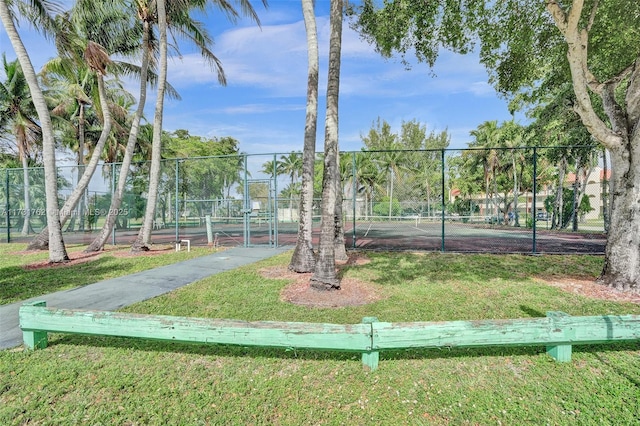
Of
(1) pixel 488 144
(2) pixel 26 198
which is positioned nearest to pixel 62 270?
(2) pixel 26 198

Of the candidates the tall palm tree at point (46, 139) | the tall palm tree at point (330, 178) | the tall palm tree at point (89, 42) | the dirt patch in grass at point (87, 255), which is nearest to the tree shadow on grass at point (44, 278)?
the dirt patch in grass at point (87, 255)

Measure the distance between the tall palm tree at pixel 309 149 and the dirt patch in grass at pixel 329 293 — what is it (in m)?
0.43

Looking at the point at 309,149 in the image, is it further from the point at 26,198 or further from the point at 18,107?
the point at 18,107

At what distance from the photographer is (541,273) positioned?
6.87 meters

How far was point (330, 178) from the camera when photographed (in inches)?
222

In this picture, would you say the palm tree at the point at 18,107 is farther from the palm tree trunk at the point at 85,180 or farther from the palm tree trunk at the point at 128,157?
the palm tree trunk at the point at 128,157

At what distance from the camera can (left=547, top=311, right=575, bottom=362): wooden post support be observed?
296cm

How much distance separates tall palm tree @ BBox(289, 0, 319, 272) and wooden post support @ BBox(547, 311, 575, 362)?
14.5 feet

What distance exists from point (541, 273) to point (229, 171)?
20405 mm

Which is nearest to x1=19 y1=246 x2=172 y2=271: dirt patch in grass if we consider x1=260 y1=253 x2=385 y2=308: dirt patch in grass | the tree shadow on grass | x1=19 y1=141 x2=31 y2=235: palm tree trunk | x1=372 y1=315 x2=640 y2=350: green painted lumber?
the tree shadow on grass

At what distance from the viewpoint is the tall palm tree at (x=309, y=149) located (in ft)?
21.6

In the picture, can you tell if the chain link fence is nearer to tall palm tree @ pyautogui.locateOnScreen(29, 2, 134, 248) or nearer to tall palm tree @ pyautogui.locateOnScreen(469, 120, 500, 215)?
tall palm tree @ pyautogui.locateOnScreen(469, 120, 500, 215)

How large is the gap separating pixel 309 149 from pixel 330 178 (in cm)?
137

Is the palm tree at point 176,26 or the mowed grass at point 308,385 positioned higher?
the palm tree at point 176,26
